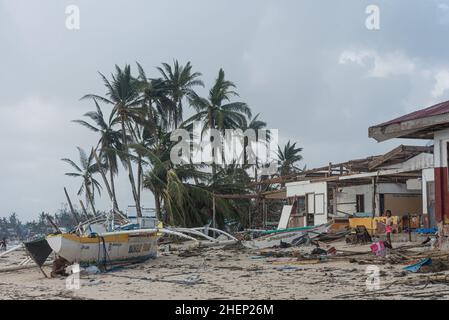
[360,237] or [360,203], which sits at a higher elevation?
[360,203]

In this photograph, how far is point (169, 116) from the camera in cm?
4281

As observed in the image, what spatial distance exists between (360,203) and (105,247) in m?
15.0

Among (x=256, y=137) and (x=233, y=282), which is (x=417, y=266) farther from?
(x=256, y=137)

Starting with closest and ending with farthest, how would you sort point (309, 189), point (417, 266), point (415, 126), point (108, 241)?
point (417, 266), point (415, 126), point (108, 241), point (309, 189)

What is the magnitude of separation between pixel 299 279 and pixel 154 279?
12.7 ft

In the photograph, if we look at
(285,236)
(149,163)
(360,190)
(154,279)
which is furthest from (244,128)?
(154,279)

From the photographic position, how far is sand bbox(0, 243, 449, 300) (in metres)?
9.88

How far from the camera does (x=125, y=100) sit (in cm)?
3734

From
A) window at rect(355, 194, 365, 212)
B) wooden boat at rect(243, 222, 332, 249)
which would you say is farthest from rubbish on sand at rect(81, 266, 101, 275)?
window at rect(355, 194, 365, 212)

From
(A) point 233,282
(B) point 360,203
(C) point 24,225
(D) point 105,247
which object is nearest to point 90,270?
(D) point 105,247

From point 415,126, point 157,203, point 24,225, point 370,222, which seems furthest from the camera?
point 24,225

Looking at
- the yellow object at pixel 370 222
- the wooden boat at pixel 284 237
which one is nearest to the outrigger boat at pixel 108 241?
the wooden boat at pixel 284 237
